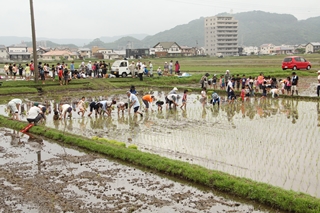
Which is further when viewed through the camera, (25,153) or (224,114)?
(224,114)

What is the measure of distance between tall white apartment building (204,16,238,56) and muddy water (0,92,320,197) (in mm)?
112846

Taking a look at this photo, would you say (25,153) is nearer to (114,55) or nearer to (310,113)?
(310,113)

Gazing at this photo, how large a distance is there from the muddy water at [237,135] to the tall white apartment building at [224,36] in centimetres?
11285

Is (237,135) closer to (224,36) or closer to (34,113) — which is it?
(34,113)

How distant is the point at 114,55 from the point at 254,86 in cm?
8973

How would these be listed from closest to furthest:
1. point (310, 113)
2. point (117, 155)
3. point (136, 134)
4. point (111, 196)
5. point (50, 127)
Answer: point (111, 196)
point (117, 155)
point (136, 134)
point (50, 127)
point (310, 113)

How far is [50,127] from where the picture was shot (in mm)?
14234

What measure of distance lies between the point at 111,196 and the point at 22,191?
6.42 feet

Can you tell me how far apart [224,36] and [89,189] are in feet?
417

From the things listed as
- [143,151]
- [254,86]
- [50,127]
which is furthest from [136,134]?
[254,86]

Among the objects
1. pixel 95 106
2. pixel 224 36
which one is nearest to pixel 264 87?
pixel 95 106

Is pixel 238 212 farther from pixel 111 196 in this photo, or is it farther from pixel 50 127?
pixel 50 127

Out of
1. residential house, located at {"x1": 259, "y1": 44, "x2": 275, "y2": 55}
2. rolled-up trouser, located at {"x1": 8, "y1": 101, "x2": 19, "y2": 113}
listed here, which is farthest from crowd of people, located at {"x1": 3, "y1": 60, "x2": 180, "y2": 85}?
residential house, located at {"x1": 259, "y1": 44, "x2": 275, "y2": 55}

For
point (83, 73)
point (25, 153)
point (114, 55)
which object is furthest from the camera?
point (114, 55)
